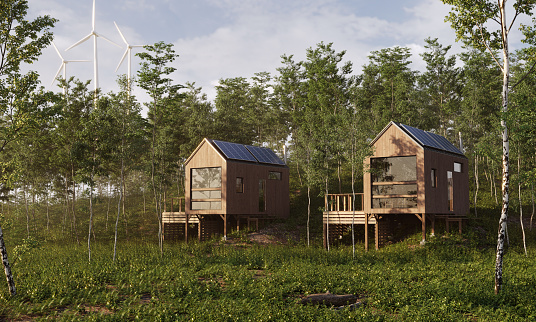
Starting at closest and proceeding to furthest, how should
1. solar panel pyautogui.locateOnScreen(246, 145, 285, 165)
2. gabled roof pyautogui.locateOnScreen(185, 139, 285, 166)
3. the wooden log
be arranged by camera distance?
the wooden log → gabled roof pyautogui.locateOnScreen(185, 139, 285, 166) → solar panel pyautogui.locateOnScreen(246, 145, 285, 165)

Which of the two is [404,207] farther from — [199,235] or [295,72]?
[295,72]

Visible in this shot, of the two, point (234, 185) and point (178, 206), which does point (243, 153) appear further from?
point (178, 206)

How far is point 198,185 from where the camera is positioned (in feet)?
105

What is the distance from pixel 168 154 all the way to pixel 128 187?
23.3m

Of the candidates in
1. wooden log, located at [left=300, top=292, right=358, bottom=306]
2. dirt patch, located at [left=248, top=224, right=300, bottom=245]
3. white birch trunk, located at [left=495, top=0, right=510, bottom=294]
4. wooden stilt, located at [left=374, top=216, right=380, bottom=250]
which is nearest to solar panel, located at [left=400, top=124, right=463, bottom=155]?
wooden stilt, located at [left=374, top=216, right=380, bottom=250]

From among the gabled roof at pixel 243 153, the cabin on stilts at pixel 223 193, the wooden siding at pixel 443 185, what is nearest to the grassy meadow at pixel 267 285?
the wooden siding at pixel 443 185

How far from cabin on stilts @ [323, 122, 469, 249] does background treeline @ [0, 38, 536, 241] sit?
1501 millimetres

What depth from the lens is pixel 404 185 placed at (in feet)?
89.7

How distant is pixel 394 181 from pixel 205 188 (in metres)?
12.5

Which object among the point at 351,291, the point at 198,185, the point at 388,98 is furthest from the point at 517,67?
the point at 351,291

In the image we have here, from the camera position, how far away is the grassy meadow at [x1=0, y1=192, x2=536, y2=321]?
12688 millimetres

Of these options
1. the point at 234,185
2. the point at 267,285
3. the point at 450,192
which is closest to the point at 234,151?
the point at 234,185

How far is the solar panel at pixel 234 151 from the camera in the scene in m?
31.3

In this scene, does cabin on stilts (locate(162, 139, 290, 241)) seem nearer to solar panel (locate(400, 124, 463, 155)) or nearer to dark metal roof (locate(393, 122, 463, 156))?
dark metal roof (locate(393, 122, 463, 156))
